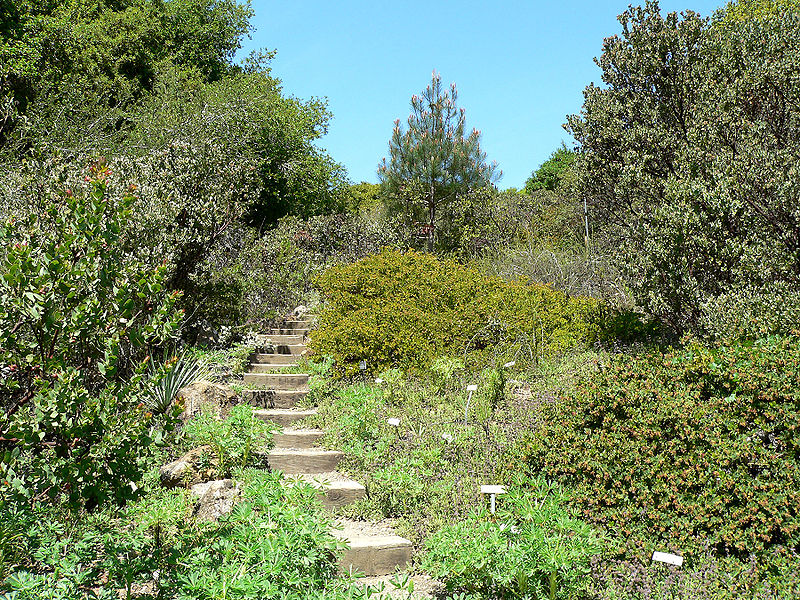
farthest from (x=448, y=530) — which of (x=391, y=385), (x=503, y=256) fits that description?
(x=503, y=256)

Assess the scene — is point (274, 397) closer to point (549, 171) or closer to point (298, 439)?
point (298, 439)

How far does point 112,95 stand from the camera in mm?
18391

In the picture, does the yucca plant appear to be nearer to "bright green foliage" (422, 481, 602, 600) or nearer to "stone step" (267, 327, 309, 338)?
"stone step" (267, 327, 309, 338)

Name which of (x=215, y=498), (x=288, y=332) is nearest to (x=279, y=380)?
(x=288, y=332)

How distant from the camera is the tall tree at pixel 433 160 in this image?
15.5 m

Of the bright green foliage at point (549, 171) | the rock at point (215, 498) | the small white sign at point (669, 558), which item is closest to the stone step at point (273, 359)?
the rock at point (215, 498)

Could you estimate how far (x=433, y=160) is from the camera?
50.9 ft

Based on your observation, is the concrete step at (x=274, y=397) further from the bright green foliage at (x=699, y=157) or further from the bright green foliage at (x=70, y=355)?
the bright green foliage at (x=70, y=355)

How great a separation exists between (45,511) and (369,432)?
8.55 ft

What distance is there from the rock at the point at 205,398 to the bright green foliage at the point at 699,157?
461 cm

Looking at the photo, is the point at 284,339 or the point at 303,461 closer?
the point at 303,461

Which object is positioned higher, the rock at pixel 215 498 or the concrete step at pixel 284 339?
the concrete step at pixel 284 339

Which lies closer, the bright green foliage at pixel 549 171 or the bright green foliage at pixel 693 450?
the bright green foliage at pixel 693 450

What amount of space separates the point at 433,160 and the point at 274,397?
10.1m
